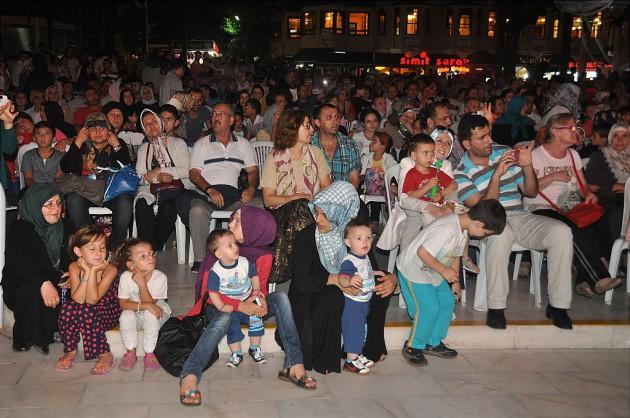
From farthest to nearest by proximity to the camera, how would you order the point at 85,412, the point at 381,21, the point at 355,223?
the point at 381,21 → the point at 355,223 → the point at 85,412

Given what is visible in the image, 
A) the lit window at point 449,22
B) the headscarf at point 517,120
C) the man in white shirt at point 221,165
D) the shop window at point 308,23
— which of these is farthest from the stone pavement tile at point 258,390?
the shop window at point 308,23

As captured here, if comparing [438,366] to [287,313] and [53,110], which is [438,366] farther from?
[53,110]

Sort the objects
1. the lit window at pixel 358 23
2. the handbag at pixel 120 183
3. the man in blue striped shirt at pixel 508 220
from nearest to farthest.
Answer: the man in blue striped shirt at pixel 508 220 < the handbag at pixel 120 183 < the lit window at pixel 358 23

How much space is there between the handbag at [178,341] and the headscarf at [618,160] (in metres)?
4.25

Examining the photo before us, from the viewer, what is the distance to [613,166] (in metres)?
7.31

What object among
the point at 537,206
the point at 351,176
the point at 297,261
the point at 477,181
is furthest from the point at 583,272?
the point at 297,261

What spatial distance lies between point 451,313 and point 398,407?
1.02m

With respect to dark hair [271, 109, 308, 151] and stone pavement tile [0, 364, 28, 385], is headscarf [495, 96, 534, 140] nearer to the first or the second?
dark hair [271, 109, 308, 151]

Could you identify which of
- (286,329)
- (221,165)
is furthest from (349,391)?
(221,165)

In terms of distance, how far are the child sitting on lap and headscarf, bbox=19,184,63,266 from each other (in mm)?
1356

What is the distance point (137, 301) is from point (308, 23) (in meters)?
55.4

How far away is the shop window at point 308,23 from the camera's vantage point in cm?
5809

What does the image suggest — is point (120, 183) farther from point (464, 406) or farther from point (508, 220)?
point (464, 406)

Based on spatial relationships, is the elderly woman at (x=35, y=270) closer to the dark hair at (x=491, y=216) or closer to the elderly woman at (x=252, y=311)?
the elderly woman at (x=252, y=311)
